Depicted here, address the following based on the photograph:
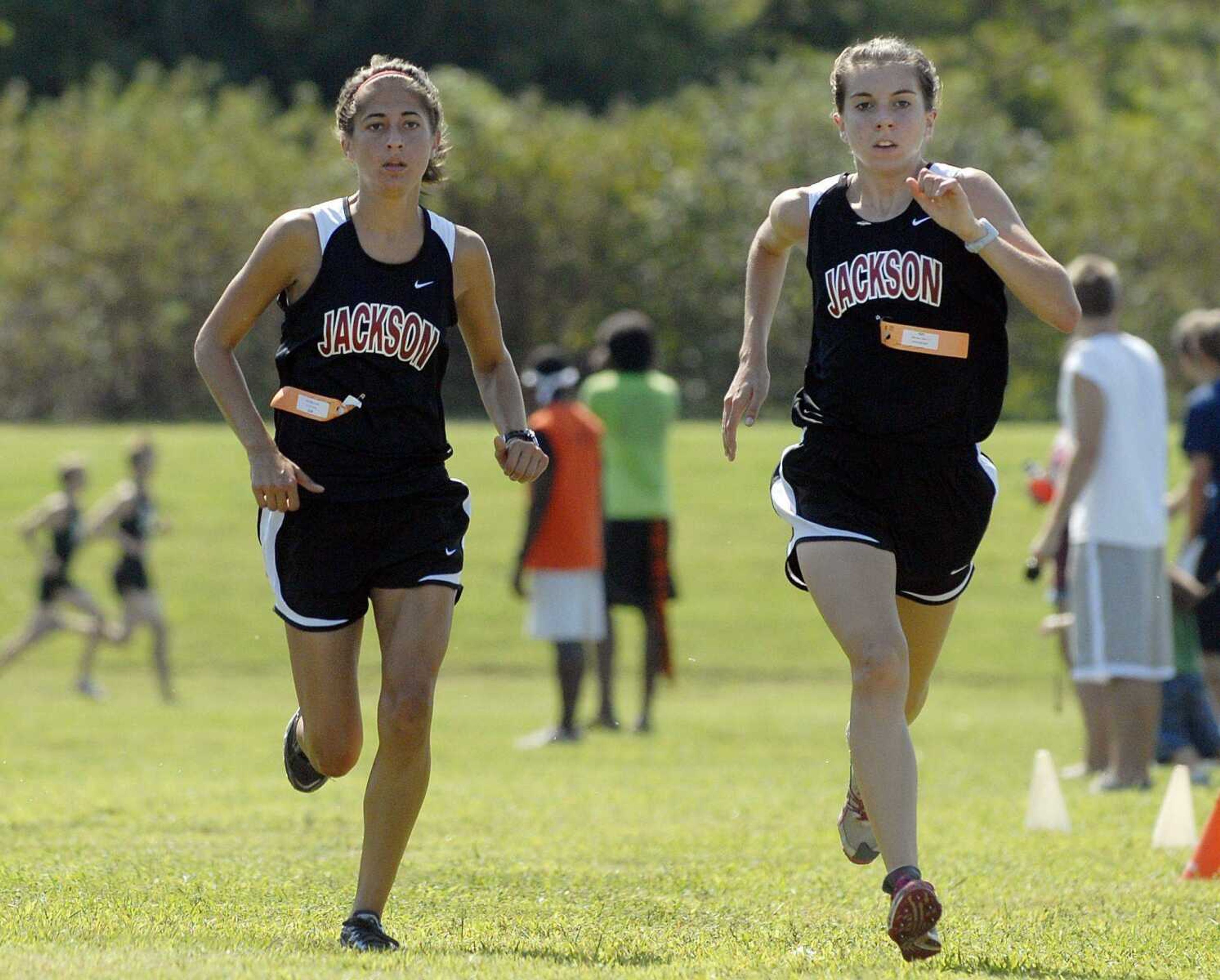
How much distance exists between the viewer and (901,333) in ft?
18.1

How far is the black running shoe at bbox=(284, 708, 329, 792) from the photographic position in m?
6.08

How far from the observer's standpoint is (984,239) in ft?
17.6

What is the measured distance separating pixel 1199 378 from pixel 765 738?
159 inches

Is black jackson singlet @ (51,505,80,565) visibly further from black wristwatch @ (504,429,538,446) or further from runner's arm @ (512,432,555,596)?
black wristwatch @ (504,429,538,446)

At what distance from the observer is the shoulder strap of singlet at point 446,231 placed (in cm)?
571

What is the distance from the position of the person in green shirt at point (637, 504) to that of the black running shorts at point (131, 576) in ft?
15.1

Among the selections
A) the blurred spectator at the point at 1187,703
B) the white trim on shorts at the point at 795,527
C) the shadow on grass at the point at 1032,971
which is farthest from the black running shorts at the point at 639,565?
the shadow on grass at the point at 1032,971

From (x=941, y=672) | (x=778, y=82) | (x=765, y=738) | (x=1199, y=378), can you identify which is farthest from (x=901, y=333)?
(x=778, y=82)

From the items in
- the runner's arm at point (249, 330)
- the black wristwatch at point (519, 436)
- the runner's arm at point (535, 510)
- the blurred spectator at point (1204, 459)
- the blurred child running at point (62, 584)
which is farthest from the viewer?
the blurred child running at point (62, 584)

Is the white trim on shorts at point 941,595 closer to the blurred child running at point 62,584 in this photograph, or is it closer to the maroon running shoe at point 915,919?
the maroon running shoe at point 915,919

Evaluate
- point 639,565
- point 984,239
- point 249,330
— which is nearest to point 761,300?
point 984,239

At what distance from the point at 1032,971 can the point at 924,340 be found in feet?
5.36

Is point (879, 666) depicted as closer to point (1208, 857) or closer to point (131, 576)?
point (1208, 857)

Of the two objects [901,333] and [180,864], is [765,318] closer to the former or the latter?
[901,333]
